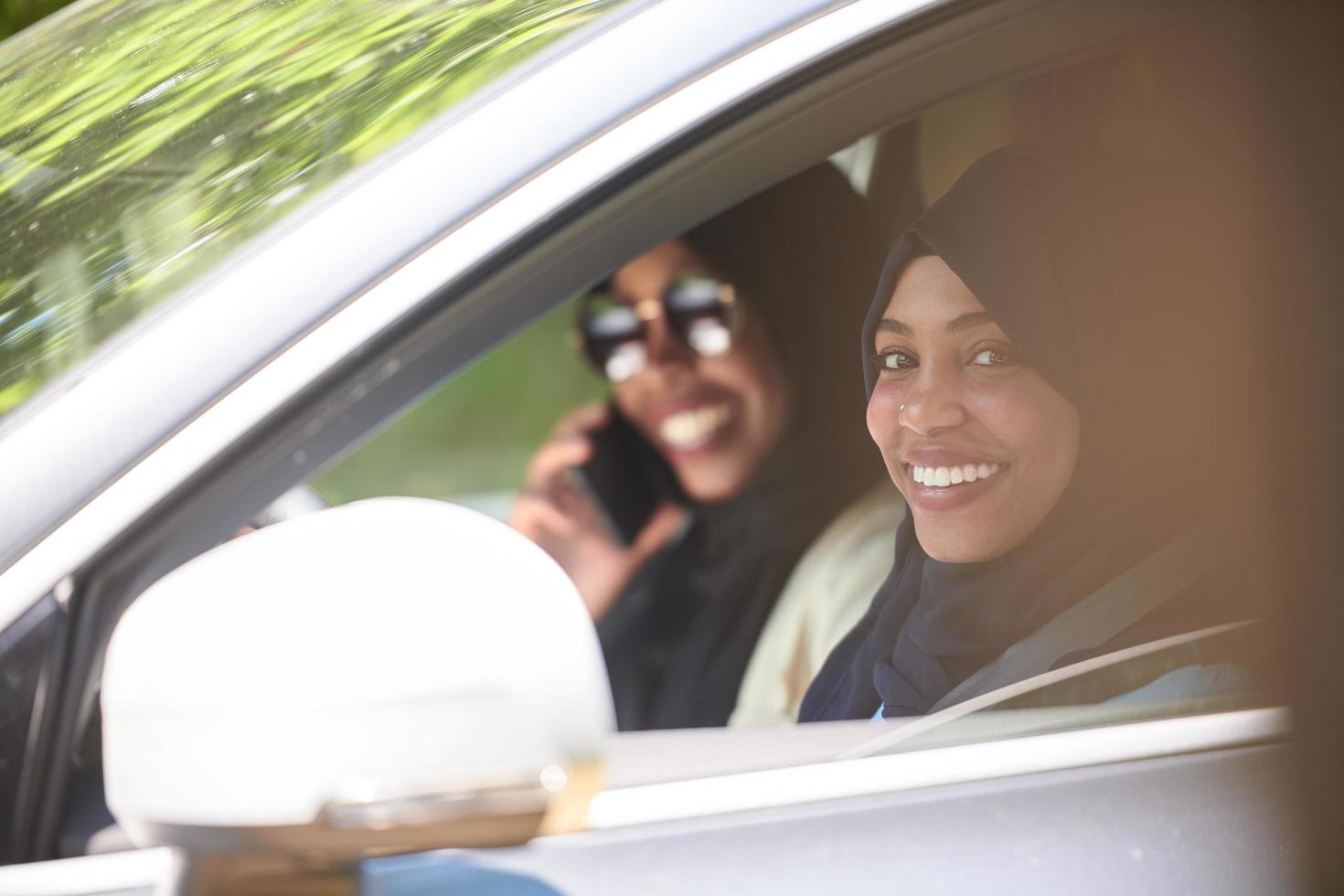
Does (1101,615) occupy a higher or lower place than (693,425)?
lower

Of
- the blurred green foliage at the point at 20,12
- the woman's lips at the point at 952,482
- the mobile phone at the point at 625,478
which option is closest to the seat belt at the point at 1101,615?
the woman's lips at the point at 952,482

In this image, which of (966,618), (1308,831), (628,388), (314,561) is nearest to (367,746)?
(314,561)

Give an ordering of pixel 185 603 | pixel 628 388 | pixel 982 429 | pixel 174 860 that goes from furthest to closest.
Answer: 1. pixel 628 388
2. pixel 982 429
3. pixel 174 860
4. pixel 185 603

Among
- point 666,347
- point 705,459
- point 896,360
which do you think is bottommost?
point 896,360

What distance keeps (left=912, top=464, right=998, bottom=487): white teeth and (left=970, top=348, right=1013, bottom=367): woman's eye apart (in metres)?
0.09

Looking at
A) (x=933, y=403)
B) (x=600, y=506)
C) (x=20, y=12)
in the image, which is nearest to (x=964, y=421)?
(x=933, y=403)

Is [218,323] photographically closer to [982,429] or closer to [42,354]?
[42,354]

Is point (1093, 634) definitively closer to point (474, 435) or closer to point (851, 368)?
Result: point (851, 368)

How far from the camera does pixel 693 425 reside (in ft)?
10.6

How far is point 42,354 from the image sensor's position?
1.11m

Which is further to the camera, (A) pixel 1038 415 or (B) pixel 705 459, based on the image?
(B) pixel 705 459

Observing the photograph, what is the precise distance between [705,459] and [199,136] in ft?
6.71

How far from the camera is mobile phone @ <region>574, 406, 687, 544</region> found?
3.32m

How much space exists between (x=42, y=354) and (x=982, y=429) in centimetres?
80
